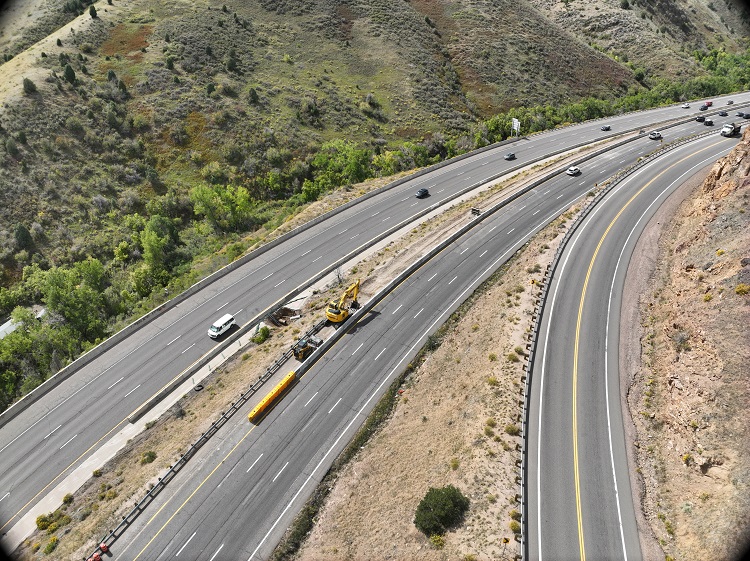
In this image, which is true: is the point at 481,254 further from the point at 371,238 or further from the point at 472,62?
the point at 472,62

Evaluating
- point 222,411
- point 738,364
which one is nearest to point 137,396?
point 222,411

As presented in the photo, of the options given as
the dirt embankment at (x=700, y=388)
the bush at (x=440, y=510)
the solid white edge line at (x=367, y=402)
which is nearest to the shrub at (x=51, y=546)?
the solid white edge line at (x=367, y=402)

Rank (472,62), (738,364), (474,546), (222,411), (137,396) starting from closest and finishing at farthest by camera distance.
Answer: (474,546), (738,364), (222,411), (137,396), (472,62)

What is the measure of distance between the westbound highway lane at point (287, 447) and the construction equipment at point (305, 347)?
65.8 inches

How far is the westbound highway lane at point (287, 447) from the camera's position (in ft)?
89.0

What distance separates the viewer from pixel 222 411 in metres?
35.1

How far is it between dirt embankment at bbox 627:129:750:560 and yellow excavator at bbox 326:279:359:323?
86.9ft

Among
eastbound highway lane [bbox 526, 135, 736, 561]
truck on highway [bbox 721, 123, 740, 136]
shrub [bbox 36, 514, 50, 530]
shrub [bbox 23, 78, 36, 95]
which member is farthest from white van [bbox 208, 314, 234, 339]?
truck on highway [bbox 721, 123, 740, 136]

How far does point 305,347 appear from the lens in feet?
129

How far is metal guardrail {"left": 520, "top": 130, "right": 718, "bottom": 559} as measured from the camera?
27.5 metres

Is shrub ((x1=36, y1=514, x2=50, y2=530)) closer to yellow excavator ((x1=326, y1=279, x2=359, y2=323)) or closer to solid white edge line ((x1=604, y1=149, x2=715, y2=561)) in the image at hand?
yellow excavator ((x1=326, y1=279, x2=359, y2=323))

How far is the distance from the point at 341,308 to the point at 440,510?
72.9ft

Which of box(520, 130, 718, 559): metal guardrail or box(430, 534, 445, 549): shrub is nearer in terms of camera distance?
box(430, 534, 445, 549): shrub

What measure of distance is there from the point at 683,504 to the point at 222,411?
34.2 meters
